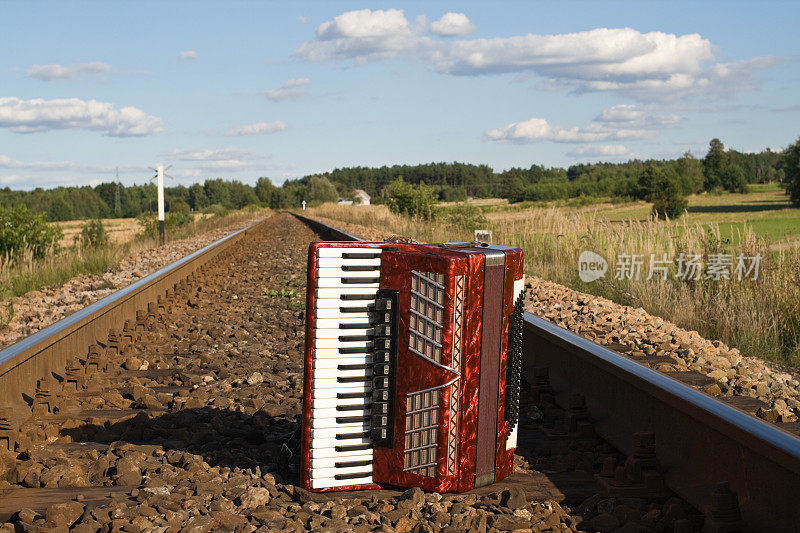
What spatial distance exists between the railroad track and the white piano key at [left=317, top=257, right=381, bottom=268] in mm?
938

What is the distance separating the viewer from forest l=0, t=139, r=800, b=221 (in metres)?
87.7

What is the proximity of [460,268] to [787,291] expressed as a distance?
5.81m

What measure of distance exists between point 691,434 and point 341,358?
1.48 meters

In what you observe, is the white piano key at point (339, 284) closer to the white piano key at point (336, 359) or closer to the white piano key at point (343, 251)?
the white piano key at point (343, 251)

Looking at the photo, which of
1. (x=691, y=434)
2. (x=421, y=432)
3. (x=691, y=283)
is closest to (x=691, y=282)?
(x=691, y=283)

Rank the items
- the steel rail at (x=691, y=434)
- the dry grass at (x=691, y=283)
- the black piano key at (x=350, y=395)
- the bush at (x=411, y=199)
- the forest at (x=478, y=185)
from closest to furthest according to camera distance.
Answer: the steel rail at (x=691, y=434), the black piano key at (x=350, y=395), the dry grass at (x=691, y=283), the bush at (x=411, y=199), the forest at (x=478, y=185)

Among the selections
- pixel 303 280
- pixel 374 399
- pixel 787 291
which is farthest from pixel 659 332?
pixel 303 280

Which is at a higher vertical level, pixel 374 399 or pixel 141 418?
pixel 374 399

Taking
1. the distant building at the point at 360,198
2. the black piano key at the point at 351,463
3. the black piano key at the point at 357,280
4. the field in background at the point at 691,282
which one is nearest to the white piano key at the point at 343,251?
the black piano key at the point at 357,280

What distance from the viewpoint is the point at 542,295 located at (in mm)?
8805

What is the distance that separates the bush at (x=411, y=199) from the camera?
92.3 ft

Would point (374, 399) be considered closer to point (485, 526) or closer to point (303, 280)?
point (485, 526)

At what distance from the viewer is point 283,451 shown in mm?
3436

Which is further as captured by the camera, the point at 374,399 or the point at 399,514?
the point at 374,399
